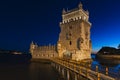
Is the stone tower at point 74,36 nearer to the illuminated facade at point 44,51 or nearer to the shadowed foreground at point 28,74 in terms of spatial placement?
the illuminated facade at point 44,51

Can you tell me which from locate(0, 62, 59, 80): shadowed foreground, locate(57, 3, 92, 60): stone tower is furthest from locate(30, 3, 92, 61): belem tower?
locate(0, 62, 59, 80): shadowed foreground

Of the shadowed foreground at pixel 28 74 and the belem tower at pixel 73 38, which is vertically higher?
the belem tower at pixel 73 38

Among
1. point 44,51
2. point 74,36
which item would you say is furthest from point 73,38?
point 44,51

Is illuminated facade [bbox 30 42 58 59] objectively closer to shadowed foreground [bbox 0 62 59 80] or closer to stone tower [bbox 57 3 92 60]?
stone tower [bbox 57 3 92 60]

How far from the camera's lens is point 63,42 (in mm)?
56812

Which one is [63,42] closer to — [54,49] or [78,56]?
[54,49]

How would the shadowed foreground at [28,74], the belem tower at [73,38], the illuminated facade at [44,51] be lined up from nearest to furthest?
the shadowed foreground at [28,74] → the belem tower at [73,38] → the illuminated facade at [44,51]

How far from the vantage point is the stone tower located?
50.3 meters

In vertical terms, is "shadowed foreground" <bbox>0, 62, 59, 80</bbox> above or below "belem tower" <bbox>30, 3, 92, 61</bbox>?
below

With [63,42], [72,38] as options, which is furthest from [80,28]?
[63,42]

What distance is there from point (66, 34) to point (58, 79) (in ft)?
105

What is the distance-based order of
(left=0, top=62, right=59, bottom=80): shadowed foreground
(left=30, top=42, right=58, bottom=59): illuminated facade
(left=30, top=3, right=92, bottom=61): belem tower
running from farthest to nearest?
(left=30, top=42, right=58, bottom=59): illuminated facade
(left=30, top=3, right=92, bottom=61): belem tower
(left=0, top=62, right=59, bottom=80): shadowed foreground

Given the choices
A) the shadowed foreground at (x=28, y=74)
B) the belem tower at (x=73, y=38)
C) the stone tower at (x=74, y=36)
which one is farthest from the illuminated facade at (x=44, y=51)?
the shadowed foreground at (x=28, y=74)

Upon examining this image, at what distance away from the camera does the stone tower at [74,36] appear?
5034 centimetres
